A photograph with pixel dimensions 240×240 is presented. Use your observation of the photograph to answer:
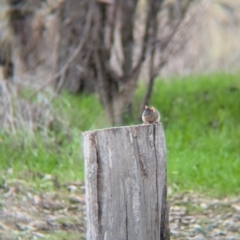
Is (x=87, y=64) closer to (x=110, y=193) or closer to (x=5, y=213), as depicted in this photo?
(x=5, y=213)

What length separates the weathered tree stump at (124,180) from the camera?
400 centimetres

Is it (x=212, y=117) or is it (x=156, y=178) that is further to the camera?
(x=212, y=117)

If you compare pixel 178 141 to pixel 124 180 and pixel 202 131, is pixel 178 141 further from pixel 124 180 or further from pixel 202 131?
pixel 124 180

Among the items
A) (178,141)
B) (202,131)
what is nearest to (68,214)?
(178,141)

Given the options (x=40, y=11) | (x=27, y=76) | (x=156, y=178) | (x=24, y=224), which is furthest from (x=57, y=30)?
(x=156, y=178)

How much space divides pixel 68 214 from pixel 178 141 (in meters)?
2.20

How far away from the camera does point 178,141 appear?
8.01 metres

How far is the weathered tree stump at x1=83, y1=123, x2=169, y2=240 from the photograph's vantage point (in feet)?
13.1

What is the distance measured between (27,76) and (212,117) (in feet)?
7.82

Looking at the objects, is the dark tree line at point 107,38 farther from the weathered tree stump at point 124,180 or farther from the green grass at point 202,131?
the weathered tree stump at point 124,180

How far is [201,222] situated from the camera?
20.3ft

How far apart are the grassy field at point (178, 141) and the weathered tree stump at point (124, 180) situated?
107 inches

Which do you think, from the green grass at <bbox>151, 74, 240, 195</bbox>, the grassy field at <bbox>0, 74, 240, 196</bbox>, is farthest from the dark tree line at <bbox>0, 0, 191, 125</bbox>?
the green grass at <bbox>151, 74, 240, 195</bbox>

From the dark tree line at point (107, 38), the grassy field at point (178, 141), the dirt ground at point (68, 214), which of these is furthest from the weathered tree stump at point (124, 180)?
the dark tree line at point (107, 38)
